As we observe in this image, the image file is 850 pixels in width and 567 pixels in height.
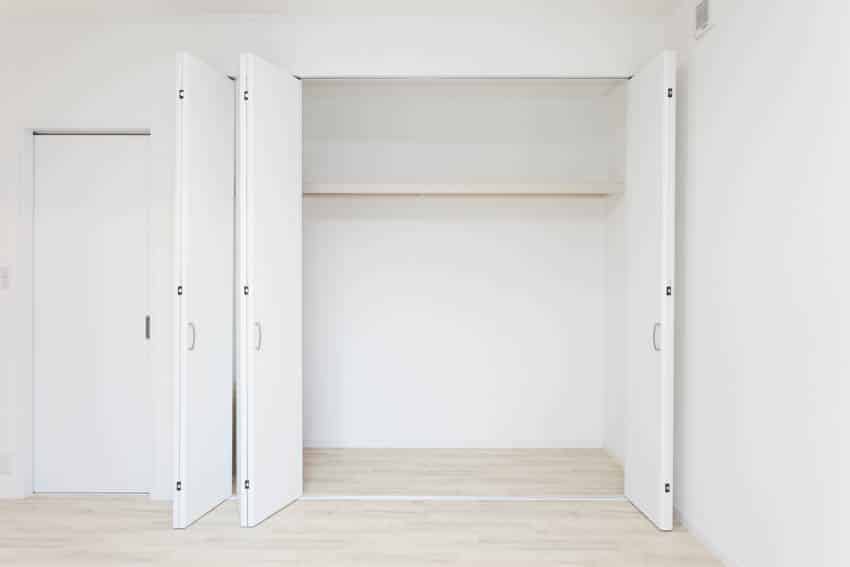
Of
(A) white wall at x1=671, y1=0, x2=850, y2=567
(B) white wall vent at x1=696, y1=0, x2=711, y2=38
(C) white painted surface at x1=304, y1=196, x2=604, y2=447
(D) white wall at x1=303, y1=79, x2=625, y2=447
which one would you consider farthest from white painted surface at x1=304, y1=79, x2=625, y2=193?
(B) white wall vent at x1=696, y1=0, x2=711, y2=38

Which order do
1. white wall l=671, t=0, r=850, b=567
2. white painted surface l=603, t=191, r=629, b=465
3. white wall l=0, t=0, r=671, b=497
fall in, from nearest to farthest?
white wall l=671, t=0, r=850, b=567
white wall l=0, t=0, r=671, b=497
white painted surface l=603, t=191, r=629, b=465

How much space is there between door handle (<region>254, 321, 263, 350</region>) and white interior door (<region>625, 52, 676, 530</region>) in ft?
6.69

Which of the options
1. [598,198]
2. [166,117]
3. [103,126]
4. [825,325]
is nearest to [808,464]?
[825,325]

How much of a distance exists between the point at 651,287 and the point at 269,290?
202 cm

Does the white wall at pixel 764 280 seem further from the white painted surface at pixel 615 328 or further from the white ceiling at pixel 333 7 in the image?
the white painted surface at pixel 615 328

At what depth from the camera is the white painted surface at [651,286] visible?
342 cm

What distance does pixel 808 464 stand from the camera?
2.44 m

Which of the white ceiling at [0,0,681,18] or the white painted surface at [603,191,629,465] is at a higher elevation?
the white ceiling at [0,0,681,18]

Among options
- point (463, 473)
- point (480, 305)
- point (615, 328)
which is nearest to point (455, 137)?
point (480, 305)

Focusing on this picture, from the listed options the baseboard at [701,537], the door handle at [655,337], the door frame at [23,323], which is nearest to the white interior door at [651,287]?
the door handle at [655,337]

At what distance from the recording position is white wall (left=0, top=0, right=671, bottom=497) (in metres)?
3.90

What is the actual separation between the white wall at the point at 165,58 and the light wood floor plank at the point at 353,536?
1.45ft

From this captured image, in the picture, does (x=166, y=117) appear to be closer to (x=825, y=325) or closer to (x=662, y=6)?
(x=662, y=6)

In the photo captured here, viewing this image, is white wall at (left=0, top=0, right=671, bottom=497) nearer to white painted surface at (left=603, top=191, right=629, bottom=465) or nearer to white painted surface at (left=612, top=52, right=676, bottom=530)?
white painted surface at (left=612, top=52, right=676, bottom=530)
